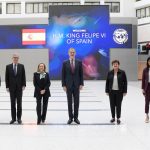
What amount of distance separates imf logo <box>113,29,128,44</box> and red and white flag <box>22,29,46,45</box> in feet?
18.7

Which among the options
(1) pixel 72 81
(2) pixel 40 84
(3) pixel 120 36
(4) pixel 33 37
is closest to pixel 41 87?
(2) pixel 40 84

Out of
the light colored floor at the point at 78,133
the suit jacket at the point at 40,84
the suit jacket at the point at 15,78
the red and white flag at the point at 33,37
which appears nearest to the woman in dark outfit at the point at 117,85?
the light colored floor at the point at 78,133

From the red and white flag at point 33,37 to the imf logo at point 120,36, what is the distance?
18.7 feet

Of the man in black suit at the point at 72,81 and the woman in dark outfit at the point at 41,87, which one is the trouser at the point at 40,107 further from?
the man in black suit at the point at 72,81

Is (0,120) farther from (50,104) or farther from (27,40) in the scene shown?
(27,40)

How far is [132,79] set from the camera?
35562 millimetres

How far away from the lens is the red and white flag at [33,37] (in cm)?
3441

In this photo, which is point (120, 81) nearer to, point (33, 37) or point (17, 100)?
point (17, 100)

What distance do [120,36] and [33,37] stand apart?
6.91 meters

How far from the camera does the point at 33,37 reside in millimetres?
34562

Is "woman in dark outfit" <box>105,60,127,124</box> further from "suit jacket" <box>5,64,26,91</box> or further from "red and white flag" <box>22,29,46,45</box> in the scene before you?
"red and white flag" <box>22,29,46,45</box>

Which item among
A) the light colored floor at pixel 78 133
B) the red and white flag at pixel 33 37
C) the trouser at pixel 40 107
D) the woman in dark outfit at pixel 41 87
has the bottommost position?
the light colored floor at pixel 78 133

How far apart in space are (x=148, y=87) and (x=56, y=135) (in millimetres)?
3108

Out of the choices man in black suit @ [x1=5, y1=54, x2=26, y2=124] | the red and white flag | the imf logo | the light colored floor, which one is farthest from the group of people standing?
the imf logo
